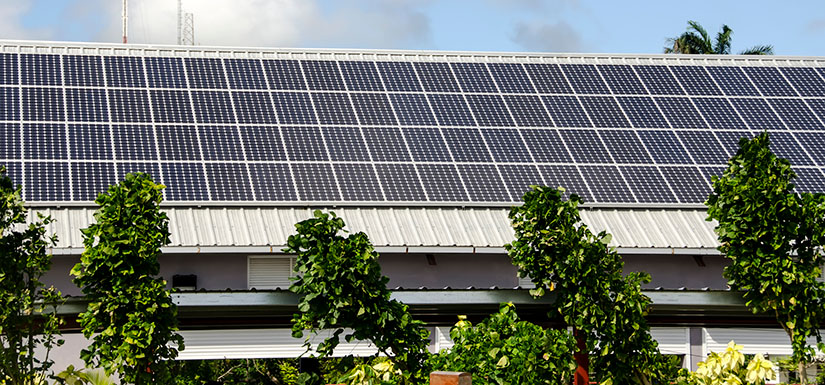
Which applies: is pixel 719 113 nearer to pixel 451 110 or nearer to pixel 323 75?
pixel 451 110

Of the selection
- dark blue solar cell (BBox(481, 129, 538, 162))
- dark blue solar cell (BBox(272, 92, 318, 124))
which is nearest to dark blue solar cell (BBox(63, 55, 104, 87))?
dark blue solar cell (BBox(272, 92, 318, 124))

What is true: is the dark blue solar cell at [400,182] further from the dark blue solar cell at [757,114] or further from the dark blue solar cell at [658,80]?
the dark blue solar cell at [757,114]

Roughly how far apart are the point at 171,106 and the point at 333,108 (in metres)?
3.52

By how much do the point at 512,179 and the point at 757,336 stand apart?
5.70 m

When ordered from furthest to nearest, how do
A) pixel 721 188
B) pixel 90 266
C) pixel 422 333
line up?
pixel 721 188, pixel 422 333, pixel 90 266

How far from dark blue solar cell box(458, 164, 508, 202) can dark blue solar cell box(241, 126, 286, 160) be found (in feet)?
12.3

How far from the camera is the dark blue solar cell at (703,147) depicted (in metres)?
23.5

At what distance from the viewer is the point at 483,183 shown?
71.6 feet

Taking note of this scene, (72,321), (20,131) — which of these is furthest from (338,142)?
(72,321)

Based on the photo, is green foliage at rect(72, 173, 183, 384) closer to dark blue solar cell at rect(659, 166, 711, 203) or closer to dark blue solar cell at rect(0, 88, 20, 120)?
dark blue solar cell at rect(0, 88, 20, 120)

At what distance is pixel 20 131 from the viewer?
21250mm

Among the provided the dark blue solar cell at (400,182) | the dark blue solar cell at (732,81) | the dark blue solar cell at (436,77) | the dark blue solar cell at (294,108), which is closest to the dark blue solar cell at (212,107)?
the dark blue solar cell at (294,108)

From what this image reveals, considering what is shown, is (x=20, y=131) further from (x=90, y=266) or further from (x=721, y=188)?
(x=721, y=188)

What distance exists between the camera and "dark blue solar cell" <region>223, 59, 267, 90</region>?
24438 millimetres
